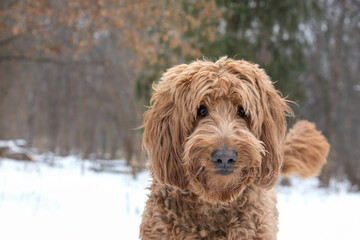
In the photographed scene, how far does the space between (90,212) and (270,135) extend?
13.8 feet

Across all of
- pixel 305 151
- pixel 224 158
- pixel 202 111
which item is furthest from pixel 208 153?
pixel 305 151

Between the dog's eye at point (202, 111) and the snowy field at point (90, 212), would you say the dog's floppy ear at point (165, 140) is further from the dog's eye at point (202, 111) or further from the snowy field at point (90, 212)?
the snowy field at point (90, 212)

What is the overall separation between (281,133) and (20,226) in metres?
3.52

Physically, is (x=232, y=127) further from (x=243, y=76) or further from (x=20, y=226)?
(x=20, y=226)

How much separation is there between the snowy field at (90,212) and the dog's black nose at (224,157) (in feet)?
5.23

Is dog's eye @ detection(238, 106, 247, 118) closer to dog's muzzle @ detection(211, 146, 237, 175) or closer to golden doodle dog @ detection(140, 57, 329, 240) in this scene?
golden doodle dog @ detection(140, 57, 329, 240)


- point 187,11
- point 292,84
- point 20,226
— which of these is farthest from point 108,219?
point 187,11

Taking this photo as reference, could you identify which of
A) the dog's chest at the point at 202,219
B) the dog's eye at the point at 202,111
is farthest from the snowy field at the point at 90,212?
the dog's eye at the point at 202,111

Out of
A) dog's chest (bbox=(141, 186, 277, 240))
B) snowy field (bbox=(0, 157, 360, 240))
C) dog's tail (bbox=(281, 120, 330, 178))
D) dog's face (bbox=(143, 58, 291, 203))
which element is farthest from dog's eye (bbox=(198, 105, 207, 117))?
dog's tail (bbox=(281, 120, 330, 178))

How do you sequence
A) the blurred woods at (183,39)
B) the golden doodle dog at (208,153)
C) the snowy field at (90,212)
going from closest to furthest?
the golden doodle dog at (208,153), the snowy field at (90,212), the blurred woods at (183,39)

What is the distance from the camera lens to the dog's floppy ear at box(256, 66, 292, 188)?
10.4 ft

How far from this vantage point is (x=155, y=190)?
11.1 feet

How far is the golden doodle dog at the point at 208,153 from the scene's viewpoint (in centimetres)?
287

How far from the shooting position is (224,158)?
2.71 m
